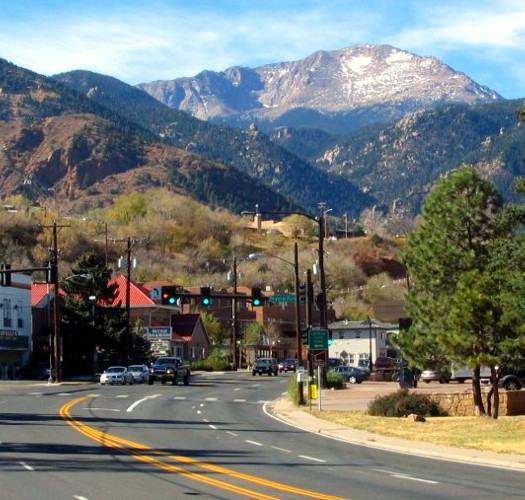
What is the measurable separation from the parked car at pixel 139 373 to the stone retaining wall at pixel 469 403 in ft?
111

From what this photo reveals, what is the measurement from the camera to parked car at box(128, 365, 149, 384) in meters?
68.8

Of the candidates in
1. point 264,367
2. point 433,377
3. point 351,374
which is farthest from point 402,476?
point 264,367

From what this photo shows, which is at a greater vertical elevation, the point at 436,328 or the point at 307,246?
the point at 307,246

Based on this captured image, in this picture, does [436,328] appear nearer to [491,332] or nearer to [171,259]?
[491,332]

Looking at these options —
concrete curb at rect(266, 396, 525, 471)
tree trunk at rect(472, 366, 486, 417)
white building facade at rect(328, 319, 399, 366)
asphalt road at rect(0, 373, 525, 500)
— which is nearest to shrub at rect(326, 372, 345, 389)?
concrete curb at rect(266, 396, 525, 471)

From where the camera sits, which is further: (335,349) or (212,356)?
(335,349)

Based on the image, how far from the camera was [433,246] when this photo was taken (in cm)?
3644

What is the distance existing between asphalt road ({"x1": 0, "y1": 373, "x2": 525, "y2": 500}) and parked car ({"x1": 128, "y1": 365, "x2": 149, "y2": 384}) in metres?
29.7

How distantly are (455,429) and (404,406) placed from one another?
542 cm

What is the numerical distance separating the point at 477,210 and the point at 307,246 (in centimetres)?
14566

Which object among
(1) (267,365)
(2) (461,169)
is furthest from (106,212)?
(2) (461,169)

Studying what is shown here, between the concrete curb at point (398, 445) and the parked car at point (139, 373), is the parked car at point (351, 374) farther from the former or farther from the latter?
the concrete curb at point (398, 445)

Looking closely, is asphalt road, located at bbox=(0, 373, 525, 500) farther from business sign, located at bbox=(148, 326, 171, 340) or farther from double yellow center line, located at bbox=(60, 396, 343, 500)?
business sign, located at bbox=(148, 326, 171, 340)

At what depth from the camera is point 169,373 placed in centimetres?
6681
